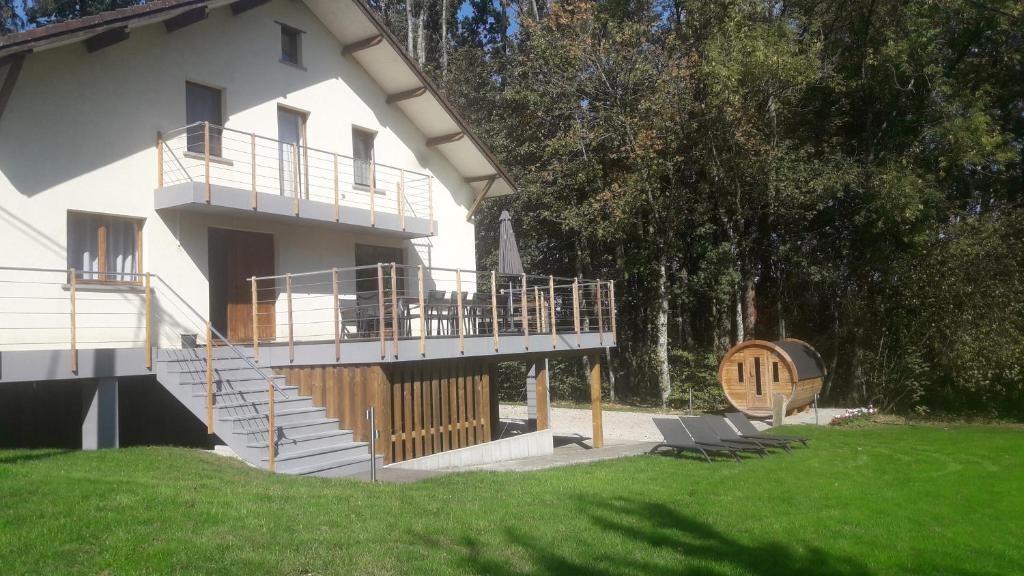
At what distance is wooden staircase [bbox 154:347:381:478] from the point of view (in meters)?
10.9

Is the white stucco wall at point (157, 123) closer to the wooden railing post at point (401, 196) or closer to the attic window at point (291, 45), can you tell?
the attic window at point (291, 45)

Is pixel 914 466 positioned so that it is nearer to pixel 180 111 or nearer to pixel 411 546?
pixel 411 546

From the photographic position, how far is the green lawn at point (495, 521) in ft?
20.1

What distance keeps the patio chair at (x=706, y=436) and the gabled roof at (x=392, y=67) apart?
811 centimetres

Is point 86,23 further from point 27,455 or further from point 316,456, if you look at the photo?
point 316,456

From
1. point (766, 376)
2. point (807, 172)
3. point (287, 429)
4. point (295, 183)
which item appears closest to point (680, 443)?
point (287, 429)

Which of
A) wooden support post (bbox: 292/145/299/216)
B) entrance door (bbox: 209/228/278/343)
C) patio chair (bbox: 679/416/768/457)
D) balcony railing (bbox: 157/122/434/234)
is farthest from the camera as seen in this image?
entrance door (bbox: 209/228/278/343)

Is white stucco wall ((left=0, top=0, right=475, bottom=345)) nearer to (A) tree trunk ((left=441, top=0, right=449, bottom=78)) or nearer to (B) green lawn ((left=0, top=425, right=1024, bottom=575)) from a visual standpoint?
(B) green lawn ((left=0, top=425, right=1024, bottom=575))

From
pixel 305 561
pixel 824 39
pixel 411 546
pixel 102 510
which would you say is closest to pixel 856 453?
pixel 411 546

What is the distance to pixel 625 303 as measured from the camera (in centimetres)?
2880

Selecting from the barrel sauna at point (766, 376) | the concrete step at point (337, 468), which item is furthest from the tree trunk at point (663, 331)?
the concrete step at point (337, 468)

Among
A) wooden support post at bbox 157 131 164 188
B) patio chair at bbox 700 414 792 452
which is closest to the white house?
wooden support post at bbox 157 131 164 188

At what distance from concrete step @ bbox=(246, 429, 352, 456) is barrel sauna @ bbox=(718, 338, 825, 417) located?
37.5 feet

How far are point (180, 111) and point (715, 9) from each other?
47.0 ft
